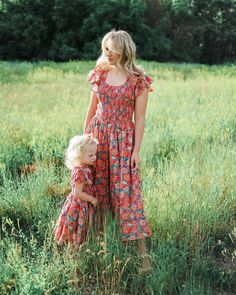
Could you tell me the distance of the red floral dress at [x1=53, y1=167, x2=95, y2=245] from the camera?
3377mm

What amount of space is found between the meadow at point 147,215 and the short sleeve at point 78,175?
1.21 ft

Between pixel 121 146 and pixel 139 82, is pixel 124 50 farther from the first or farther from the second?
pixel 121 146

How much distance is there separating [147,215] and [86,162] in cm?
81

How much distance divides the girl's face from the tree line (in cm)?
2713

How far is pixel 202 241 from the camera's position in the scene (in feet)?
12.1

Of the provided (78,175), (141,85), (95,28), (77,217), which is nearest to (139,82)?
(141,85)

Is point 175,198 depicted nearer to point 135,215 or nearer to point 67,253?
point 135,215

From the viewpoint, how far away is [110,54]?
128 inches

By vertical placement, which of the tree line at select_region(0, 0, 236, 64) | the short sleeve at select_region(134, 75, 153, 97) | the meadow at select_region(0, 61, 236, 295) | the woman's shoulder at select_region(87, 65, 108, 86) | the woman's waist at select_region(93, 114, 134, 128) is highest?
the tree line at select_region(0, 0, 236, 64)

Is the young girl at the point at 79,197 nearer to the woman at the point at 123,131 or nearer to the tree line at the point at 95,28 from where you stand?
the woman at the point at 123,131

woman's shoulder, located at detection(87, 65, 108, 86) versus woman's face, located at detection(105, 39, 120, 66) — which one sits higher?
woman's face, located at detection(105, 39, 120, 66)

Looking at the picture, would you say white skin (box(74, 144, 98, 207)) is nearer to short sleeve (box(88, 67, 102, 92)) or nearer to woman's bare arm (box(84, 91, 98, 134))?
woman's bare arm (box(84, 91, 98, 134))

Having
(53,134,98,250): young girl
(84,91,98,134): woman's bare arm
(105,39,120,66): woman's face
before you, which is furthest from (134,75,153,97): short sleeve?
(53,134,98,250): young girl

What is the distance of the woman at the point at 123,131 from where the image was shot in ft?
10.8
